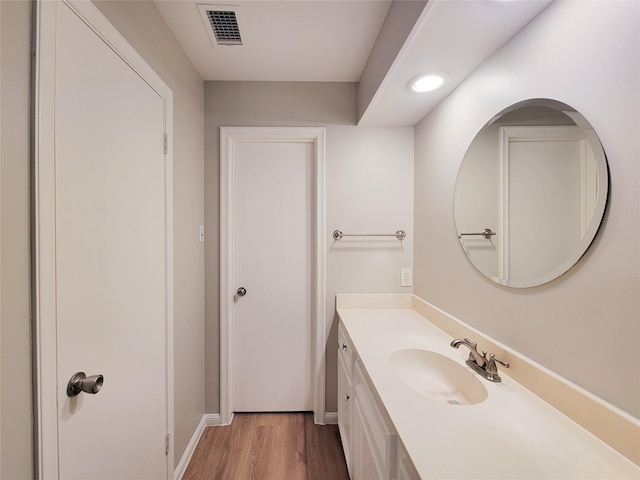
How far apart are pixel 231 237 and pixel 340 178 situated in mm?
918

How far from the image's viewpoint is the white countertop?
23.7 inches

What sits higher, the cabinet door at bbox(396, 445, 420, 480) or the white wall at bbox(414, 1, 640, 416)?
the white wall at bbox(414, 1, 640, 416)

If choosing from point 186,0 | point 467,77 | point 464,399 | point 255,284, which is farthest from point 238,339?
point 467,77

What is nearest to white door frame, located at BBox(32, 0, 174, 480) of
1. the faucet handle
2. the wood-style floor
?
the wood-style floor

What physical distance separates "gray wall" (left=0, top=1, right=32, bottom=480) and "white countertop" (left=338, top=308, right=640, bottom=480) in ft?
3.24

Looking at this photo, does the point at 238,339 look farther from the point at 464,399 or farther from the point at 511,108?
the point at 511,108

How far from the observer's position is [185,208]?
1.59 metres

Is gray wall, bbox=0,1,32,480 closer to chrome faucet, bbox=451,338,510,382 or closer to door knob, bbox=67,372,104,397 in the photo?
door knob, bbox=67,372,104,397

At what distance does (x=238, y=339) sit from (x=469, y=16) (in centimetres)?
218

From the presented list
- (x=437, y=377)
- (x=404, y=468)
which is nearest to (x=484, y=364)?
(x=437, y=377)

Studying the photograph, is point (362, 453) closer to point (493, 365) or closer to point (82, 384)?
point (493, 365)

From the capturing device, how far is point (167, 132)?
4.41 ft

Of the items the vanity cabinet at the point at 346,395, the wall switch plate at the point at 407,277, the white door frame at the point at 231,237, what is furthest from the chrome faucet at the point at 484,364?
the white door frame at the point at 231,237

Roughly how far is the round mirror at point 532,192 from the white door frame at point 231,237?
3.13ft
